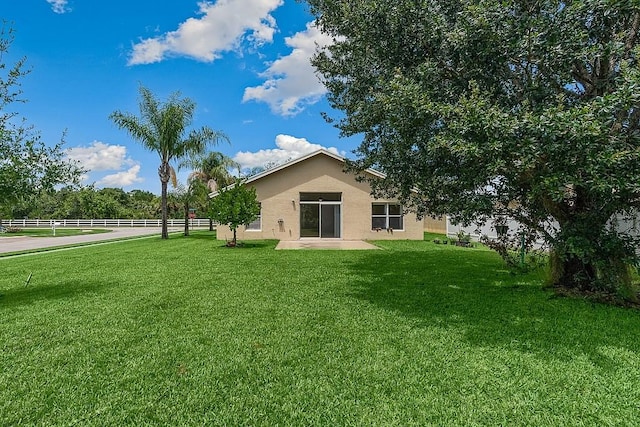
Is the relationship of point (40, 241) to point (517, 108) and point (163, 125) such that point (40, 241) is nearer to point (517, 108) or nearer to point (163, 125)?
point (163, 125)

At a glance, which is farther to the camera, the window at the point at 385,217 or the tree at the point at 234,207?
the window at the point at 385,217

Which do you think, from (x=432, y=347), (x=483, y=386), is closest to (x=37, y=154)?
(x=432, y=347)

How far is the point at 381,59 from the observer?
20.3 ft

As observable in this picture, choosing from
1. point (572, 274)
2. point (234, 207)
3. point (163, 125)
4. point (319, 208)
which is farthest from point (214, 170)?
point (572, 274)

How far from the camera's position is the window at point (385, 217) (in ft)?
67.9

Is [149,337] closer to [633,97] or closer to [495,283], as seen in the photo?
[633,97]

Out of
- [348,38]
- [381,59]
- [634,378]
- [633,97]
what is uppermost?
[348,38]

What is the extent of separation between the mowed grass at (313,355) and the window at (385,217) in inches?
502

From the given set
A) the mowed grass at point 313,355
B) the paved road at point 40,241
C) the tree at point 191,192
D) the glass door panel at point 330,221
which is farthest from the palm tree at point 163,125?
the mowed grass at point 313,355

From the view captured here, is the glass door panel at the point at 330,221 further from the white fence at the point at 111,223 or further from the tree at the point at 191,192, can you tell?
the white fence at the point at 111,223

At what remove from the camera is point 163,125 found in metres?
21.3

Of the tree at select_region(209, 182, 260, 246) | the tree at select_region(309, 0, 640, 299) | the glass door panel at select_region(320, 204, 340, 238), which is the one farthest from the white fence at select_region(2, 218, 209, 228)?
the tree at select_region(309, 0, 640, 299)

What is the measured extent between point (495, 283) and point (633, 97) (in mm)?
5219

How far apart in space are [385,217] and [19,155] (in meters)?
17.1
